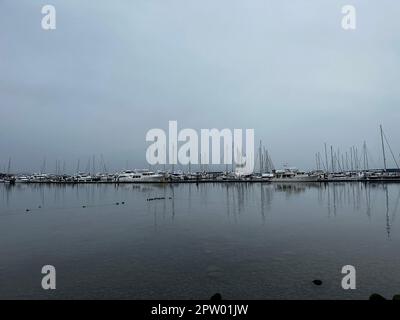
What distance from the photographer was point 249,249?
1934 cm

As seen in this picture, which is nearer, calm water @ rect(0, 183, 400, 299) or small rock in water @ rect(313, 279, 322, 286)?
calm water @ rect(0, 183, 400, 299)

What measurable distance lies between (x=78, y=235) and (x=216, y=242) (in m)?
11.9

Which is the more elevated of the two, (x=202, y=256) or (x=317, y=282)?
(x=317, y=282)

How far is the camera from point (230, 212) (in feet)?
123

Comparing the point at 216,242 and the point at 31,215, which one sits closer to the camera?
the point at 216,242

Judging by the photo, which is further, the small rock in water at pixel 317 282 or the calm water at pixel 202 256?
the small rock in water at pixel 317 282

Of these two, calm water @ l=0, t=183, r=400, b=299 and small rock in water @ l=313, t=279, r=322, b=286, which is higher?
small rock in water @ l=313, t=279, r=322, b=286

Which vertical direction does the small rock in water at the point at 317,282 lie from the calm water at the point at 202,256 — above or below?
above

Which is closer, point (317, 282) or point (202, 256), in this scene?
point (317, 282)
